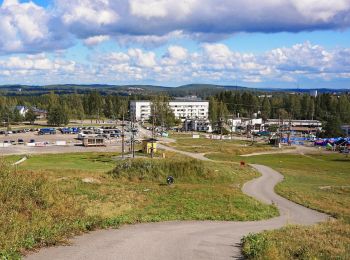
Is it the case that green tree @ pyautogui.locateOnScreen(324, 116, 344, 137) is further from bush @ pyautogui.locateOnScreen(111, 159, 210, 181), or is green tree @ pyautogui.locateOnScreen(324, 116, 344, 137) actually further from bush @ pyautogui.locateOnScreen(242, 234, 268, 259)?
bush @ pyautogui.locateOnScreen(242, 234, 268, 259)

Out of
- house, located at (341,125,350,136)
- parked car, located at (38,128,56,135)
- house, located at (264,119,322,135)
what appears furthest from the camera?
house, located at (264,119,322,135)

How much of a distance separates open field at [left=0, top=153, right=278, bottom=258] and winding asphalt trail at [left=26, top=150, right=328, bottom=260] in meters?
0.74

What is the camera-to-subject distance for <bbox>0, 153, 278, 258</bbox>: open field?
16250 millimetres

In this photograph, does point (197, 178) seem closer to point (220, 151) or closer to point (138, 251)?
point (138, 251)

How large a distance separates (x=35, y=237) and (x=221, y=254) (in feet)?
20.5

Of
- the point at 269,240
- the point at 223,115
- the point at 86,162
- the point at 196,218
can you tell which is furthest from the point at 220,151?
the point at 223,115

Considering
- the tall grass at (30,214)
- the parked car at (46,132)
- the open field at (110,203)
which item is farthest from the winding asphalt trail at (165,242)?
the parked car at (46,132)

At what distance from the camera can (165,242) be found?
16.9m

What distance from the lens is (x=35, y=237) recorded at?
15.1 metres

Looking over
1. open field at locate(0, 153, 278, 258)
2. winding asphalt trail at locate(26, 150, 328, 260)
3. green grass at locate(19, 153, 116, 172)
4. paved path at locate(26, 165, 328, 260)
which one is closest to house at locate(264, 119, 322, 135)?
green grass at locate(19, 153, 116, 172)

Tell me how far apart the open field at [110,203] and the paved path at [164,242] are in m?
0.77

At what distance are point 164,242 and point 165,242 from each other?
4 cm

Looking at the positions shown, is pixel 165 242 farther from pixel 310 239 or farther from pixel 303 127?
pixel 303 127

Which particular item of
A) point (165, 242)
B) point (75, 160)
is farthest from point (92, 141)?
point (165, 242)
